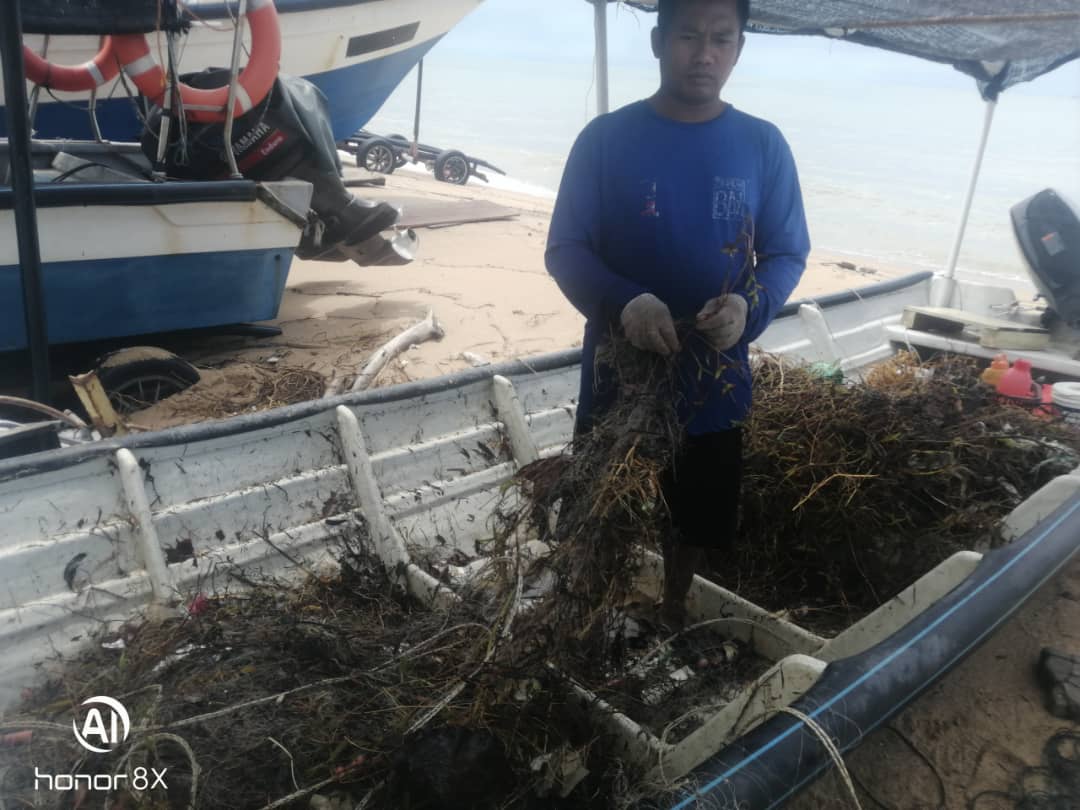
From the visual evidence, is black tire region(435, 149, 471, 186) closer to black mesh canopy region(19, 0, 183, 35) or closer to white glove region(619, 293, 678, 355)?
black mesh canopy region(19, 0, 183, 35)

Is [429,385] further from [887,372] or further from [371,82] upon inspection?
[371,82]

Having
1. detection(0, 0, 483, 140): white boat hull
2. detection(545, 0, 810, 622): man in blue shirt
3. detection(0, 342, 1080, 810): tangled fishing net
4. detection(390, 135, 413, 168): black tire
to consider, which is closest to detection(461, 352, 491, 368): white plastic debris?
detection(0, 342, 1080, 810): tangled fishing net

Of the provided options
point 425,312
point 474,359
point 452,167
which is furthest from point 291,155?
point 452,167

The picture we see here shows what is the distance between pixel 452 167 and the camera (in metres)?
15.5

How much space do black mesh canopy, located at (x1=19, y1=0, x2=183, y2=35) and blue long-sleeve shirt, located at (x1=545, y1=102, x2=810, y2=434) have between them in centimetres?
326

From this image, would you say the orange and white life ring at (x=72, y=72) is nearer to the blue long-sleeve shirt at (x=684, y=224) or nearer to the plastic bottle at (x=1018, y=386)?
the blue long-sleeve shirt at (x=684, y=224)

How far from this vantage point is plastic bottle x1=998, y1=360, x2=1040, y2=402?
4484 mm

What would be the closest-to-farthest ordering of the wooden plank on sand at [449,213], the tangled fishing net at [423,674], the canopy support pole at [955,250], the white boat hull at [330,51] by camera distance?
the tangled fishing net at [423,674], the canopy support pole at [955,250], the white boat hull at [330,51], the wooden plank on sand at [449,213]

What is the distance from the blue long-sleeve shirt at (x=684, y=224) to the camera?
7.12 ft

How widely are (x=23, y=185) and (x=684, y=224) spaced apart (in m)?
3.21

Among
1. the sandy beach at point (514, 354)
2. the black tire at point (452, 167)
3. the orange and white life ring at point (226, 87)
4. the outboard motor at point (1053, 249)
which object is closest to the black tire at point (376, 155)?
the sandy beach at point (514, 354)

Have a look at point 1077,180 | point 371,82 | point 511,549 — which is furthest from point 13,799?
point 1077,180

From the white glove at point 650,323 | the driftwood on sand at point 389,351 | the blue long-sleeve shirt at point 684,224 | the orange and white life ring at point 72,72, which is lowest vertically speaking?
the driftwood on sand at point 389,351

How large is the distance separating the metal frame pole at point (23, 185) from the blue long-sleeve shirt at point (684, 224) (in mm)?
2737
